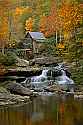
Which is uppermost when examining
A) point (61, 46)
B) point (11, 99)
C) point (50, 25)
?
point (50, 25)

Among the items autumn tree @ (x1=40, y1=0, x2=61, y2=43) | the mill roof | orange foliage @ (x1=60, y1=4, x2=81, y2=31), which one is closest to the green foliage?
orange foliage @ (x1=60, y1=4, x2=81, y2=31)

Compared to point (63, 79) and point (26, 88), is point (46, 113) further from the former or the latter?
point (63, 79)

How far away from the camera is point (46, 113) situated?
78.3ft

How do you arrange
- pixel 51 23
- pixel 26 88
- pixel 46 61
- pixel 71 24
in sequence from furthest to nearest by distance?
pixel 51 23 < pixel 71 24 < pixel 46 61 < pixel 26 88

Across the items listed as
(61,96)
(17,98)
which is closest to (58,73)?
(61,96)

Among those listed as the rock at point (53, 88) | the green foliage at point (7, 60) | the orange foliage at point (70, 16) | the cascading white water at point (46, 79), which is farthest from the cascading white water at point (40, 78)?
the orange foliage at point (70, 16)

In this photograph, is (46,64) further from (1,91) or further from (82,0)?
(1,91)

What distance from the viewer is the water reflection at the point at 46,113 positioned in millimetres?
21342

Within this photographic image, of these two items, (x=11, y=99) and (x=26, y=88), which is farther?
(x=26, y=88)

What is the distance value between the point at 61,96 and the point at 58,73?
830 centimetres

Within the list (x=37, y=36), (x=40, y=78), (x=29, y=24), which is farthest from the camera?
(x=29, y=24)

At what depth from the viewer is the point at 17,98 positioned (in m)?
29.5

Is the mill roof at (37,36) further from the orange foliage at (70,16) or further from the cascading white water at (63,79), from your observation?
the cascading white water at (63,79)

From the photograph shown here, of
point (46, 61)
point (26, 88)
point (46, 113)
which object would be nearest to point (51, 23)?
point (46, 61)
